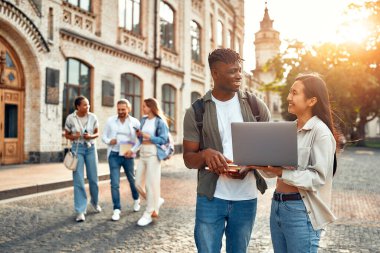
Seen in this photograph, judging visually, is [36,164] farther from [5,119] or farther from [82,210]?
[82,210]

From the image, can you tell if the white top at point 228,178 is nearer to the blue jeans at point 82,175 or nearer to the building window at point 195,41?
the blue jeans at point 82,175

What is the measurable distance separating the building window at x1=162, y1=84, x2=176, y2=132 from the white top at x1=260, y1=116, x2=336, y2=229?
18.4 meters

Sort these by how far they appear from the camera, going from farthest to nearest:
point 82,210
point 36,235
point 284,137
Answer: point 82,210 < point 36,235 < point 284,137

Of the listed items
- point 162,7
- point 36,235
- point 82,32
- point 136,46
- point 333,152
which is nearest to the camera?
point 333,152

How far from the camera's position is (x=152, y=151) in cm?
602

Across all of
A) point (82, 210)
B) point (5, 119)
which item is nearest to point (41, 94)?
point (5, 119)

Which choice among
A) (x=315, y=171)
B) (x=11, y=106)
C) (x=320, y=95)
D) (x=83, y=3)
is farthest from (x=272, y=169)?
(x=83, y=3)

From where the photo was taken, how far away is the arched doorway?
481 inches

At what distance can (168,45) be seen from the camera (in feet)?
70.7

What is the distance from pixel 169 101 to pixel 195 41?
5.49 meters

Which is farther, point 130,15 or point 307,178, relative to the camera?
point 130,15

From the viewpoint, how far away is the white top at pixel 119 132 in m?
6.41

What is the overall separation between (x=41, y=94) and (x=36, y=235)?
8.74 meters

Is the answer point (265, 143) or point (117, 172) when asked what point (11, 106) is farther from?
point (265, 143)
